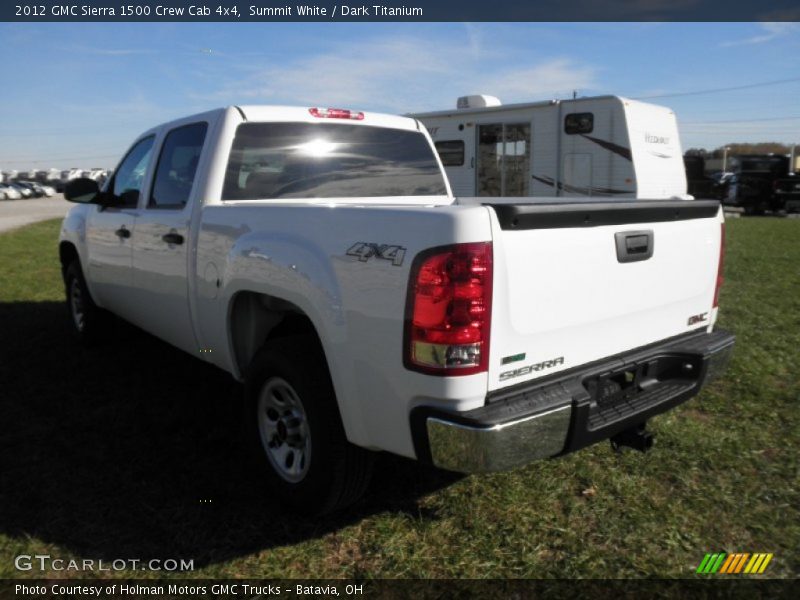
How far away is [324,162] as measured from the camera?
12.9 feet

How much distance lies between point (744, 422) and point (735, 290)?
5.17 m

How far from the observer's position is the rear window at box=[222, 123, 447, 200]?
3645mm

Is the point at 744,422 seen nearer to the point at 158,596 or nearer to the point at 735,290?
the point at 158,596

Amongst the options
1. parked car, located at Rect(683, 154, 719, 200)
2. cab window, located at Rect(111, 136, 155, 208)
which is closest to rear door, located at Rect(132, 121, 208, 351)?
cab window, located at Rect(111, 136, 155, 208)

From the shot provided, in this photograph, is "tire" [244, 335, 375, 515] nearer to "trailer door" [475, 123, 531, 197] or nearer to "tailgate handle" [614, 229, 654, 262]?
"tailgate handle" [614, 229, 654, 262]

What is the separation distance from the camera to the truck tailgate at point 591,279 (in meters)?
2.32

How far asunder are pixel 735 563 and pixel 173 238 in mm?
3255

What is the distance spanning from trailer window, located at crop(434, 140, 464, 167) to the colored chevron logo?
11902 millimetres

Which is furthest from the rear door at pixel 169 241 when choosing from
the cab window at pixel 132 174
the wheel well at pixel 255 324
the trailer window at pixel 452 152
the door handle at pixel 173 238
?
the trailer window at pixel 452 152

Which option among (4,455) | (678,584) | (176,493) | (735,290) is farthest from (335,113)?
(735,290)

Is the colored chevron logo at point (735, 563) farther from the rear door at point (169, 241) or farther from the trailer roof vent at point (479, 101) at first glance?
the trailer roof vent at point (479, 101)

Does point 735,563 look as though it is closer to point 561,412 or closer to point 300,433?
point 561,412

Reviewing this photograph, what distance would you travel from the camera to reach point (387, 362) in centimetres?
238

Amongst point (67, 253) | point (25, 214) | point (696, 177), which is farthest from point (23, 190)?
point (67, 253)
